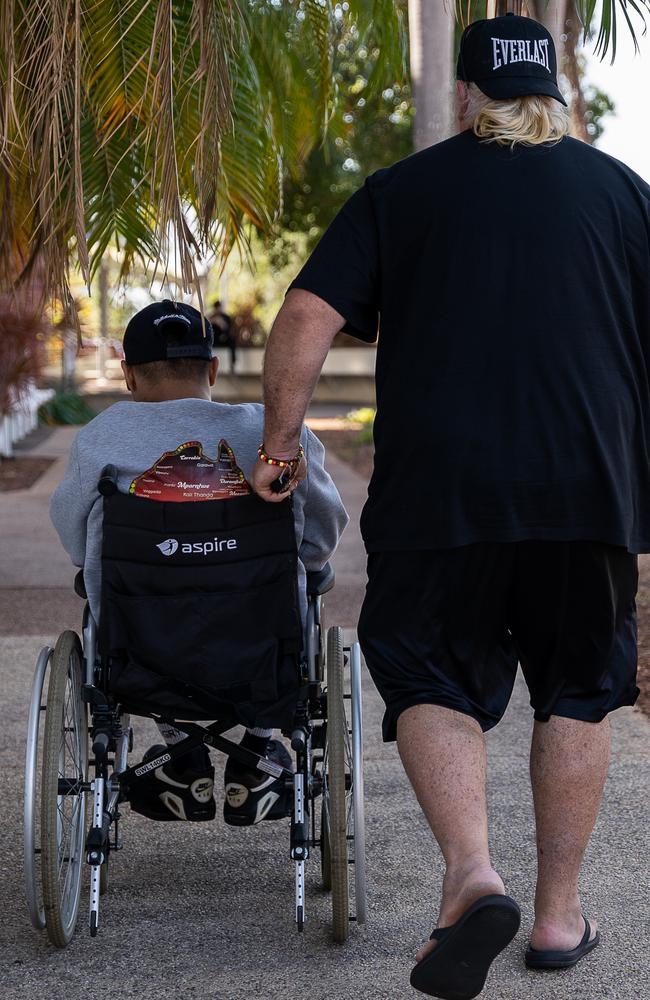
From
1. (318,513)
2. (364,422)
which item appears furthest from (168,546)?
(364,422)

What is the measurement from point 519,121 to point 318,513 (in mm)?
1121

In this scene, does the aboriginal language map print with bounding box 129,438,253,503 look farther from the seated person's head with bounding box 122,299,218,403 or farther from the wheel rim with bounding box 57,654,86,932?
the wheel rim with bounding box 57,654,86,932

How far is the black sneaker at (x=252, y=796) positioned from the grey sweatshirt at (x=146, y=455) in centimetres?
49

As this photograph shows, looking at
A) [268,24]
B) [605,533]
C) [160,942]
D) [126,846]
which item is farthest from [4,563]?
[605,533]

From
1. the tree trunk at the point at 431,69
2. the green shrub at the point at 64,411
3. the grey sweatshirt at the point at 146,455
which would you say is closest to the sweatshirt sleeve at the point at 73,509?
the grey sweatshirt at the point at 146,455

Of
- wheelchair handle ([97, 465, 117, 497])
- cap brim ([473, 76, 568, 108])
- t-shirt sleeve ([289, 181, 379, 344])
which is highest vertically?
cap brim ([473, 76, 568, 108])

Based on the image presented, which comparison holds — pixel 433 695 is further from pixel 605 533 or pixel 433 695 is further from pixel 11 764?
pixel 11 764

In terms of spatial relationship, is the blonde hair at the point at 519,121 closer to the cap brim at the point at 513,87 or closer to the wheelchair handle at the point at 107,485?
the cap brim at the point at 513,87

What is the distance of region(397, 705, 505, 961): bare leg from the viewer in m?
2.62

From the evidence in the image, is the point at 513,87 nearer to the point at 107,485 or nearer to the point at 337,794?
the point at 107,485

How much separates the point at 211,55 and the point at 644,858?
107 inches

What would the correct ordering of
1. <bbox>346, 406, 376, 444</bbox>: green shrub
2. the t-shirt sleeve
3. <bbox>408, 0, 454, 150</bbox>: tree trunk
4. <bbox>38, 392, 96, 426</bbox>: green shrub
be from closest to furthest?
the t-shirt sleeve
<bbox>408, 0, 454, 150</bbox>: tree trunk
<bbox>346, 406, 376, 444</bbox>: green shrub
<bbox>38, 392, 96, 426</bbox>: green shrub

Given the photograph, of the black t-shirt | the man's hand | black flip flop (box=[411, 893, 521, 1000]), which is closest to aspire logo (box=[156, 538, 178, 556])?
the man's hand

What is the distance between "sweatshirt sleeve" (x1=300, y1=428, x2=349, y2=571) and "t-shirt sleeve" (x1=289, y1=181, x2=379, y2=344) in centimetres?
53
